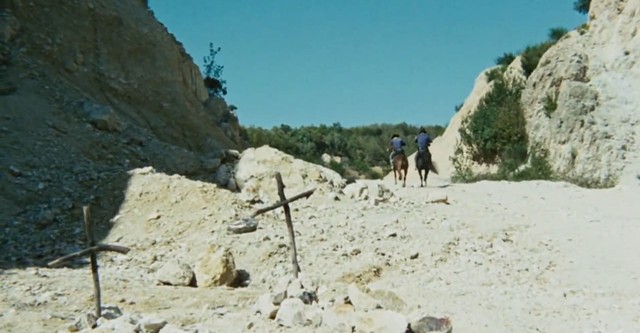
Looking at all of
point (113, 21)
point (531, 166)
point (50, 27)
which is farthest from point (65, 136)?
point (531, 166)

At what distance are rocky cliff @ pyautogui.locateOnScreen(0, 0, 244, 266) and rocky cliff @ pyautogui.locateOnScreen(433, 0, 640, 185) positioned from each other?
31.6 feet

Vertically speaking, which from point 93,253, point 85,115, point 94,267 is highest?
point 85,115

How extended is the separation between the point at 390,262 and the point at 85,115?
692 cm

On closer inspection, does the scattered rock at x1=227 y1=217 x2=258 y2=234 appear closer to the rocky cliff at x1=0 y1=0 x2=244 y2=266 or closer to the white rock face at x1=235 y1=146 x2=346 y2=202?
the white rock face at x1=235 y1=146 x2=346 y2=202

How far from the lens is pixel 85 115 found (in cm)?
1430

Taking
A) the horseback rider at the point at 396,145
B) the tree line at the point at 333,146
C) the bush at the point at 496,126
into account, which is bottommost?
the horseback rider at the point at 396,145

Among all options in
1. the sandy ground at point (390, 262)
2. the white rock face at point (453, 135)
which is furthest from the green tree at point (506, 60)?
the sandy ground at point (390, 262)

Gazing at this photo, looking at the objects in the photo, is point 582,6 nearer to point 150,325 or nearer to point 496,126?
point 496,126

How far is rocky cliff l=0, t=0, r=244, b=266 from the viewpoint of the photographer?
11.5 m

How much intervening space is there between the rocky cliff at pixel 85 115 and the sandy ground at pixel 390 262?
1.01 meters

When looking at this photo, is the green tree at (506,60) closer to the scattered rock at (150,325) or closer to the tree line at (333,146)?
the tree line at (333,146)

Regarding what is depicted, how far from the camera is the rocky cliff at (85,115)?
11.5 metres

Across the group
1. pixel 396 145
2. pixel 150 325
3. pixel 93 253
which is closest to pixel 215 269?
pixel 93 253

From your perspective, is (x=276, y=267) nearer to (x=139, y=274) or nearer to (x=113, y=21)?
(x=139, y=274)
